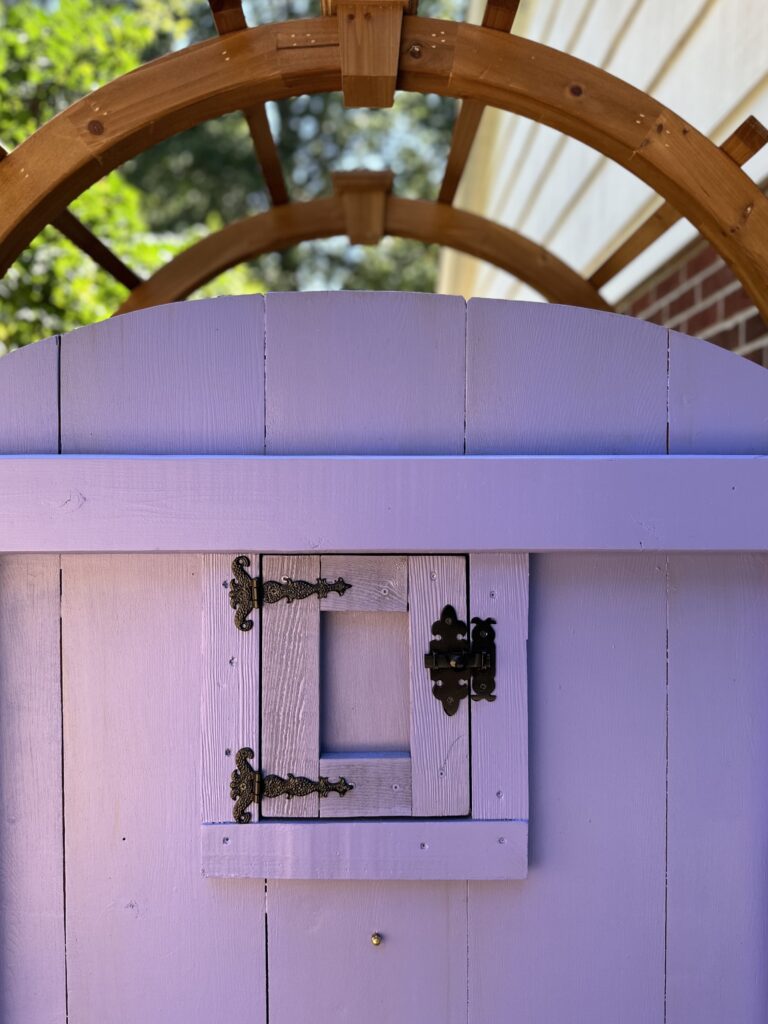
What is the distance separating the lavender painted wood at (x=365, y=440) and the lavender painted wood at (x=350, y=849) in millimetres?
51

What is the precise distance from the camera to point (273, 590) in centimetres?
114

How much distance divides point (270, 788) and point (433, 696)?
25 centimetres

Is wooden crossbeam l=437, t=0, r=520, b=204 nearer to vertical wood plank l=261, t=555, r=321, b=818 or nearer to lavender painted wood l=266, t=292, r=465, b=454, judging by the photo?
lavender painted wood l=266, t=292, r=465, b=454

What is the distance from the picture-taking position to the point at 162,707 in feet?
3.84

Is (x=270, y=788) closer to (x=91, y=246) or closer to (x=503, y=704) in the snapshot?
(x=503, y=704)

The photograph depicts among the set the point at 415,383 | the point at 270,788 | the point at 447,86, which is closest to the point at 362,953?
the point at 270,788

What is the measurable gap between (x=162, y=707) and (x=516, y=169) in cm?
390

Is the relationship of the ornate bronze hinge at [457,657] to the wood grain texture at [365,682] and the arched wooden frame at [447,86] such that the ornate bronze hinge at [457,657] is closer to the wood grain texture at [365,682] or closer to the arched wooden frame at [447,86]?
the wood grain texture at [365,682]

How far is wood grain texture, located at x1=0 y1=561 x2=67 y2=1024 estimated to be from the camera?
1.17 m

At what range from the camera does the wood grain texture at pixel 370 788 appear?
113 centimetres

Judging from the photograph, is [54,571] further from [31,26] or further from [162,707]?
[31,26]

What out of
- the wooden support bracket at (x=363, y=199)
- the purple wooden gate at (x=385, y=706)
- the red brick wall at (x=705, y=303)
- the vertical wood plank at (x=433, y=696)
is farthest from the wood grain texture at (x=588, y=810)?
the wooden support bracket at (x=363, y=199)

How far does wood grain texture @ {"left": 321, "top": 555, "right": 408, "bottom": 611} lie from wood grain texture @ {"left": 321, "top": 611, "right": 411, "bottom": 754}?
29 mm

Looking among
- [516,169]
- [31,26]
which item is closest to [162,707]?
[31,26]
